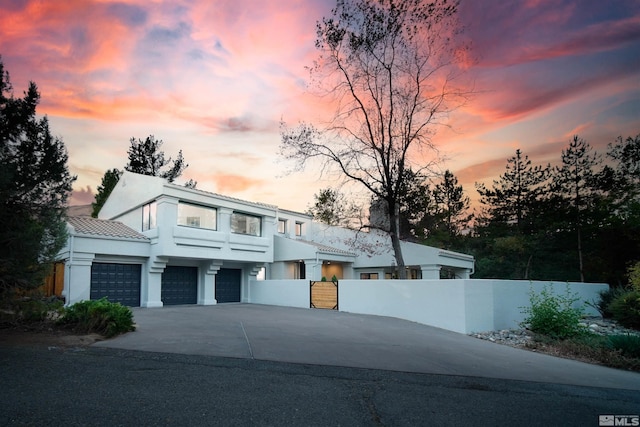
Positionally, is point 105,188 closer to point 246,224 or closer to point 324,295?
point 246,224

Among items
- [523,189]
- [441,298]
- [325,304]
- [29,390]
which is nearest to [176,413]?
[29,390]

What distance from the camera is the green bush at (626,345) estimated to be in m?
9.51

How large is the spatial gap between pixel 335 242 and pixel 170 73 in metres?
19.6

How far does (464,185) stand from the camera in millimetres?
42594

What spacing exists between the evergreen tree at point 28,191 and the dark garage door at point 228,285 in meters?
14.6

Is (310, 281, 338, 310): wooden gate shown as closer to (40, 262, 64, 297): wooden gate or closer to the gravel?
the gravel

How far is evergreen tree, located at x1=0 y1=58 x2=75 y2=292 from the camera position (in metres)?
9.21

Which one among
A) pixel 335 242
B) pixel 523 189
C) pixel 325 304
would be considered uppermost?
pixel 523 189

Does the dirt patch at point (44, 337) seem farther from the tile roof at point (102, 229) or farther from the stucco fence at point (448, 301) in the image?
the stucco fence at point (448, 301)

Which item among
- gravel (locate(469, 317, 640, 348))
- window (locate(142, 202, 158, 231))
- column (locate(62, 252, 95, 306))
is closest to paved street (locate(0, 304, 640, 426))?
gravel (locate(469, 317, 640, 348))

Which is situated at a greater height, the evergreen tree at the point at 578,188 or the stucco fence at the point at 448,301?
the evergreen tree at the point at 578,188

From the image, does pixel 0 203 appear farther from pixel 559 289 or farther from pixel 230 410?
pixel 559 289

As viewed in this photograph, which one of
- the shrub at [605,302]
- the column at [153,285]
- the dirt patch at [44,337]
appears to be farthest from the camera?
the column at [153,285]

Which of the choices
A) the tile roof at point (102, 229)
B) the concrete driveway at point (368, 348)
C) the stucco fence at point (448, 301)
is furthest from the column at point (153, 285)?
the stucco fence at point (448, 301)
